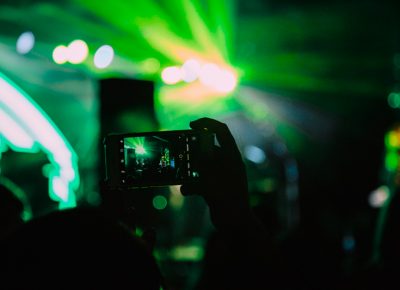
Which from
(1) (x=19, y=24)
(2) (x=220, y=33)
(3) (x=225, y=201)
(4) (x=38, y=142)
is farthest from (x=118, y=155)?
(2) (x=220, y=33)

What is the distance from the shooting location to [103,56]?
5.30 metres

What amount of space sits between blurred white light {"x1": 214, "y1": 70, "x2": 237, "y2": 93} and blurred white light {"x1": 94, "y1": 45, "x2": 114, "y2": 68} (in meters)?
1.87

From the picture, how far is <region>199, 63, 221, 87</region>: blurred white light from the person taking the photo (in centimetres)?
646

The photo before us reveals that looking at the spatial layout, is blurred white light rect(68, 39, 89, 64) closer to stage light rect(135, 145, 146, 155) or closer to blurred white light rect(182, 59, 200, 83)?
blurred white light rect(182, 59, 200, 83)

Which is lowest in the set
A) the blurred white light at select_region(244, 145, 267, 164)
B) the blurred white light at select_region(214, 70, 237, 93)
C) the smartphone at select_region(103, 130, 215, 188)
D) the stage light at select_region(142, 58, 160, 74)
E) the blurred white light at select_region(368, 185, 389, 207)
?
the blurred white light at select_region(368, 185, 389, 207)

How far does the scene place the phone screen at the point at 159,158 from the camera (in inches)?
62.6

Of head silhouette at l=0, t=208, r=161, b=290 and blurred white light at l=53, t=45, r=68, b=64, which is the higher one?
blurred white light at l=53, t=45, r=68, b=64

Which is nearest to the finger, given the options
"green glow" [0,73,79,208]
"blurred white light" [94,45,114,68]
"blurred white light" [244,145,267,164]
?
"green glow" [0,73,79,208]

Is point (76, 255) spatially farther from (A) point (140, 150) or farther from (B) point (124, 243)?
(A) point (140, 150)

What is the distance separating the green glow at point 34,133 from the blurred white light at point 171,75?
240 centimetres

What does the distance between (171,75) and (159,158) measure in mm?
4589

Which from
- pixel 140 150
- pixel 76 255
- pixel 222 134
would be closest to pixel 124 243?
pixel 76 255

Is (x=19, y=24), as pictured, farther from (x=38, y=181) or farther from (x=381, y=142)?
(x=381, y=142)

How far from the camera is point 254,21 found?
22.9 feet
